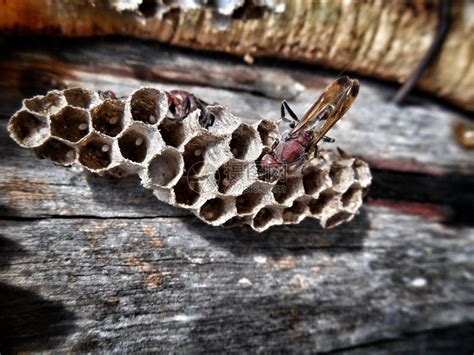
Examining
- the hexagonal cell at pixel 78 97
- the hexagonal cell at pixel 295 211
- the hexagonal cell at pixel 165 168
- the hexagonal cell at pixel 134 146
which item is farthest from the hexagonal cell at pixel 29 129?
the hexagonal cell at pixel 295 211

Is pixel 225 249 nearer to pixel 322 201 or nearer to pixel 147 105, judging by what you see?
pixel 322 201

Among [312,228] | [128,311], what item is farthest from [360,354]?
[128,311]

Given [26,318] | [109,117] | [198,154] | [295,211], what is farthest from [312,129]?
[26,318]

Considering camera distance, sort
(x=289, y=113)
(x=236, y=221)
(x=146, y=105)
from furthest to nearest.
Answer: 1. (x=289, y=113)
2. (x=236, y=221)
3. (x=146, y=105)

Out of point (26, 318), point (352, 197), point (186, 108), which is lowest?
point (26, 318)

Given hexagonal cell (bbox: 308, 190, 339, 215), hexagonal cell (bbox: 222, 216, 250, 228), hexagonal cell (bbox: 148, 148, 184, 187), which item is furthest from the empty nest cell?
hexagonal cell (bbox: 308, 190, 339, 215)

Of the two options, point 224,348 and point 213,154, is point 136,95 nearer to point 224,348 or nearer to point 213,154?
point 213,154

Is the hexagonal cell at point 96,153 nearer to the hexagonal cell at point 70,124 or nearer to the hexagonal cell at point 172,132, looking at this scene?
the hexagonal cell at point 70,124

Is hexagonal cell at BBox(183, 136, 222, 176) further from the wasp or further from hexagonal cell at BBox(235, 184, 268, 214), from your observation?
hexagonal cell at BBox(235, 184, 268, 214)
